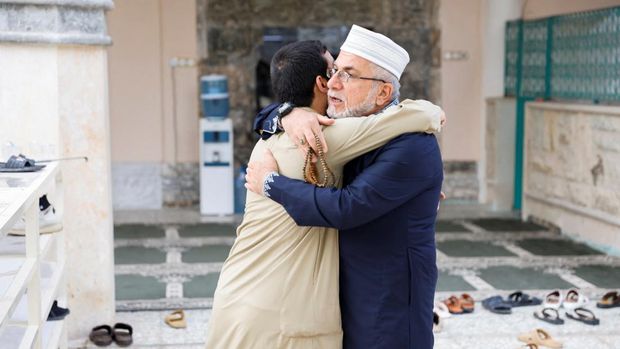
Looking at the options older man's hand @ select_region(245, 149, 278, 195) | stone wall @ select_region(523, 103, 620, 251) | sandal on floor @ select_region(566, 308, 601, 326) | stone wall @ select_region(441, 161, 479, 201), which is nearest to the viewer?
older man's hand @ select_region(245, 149, 278, 195)

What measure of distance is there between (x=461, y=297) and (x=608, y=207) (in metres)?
2.43

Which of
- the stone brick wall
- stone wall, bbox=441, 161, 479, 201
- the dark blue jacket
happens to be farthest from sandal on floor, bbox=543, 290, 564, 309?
the stone brick wall

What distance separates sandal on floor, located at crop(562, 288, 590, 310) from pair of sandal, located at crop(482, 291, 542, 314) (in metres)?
0.21

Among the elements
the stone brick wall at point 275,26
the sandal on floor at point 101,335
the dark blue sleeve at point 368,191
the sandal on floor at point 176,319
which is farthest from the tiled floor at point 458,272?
the dark blue sleeve at point 368,191

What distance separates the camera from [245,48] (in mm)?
9727

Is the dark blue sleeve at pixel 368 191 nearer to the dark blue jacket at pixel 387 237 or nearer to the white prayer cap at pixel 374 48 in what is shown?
the dark blue jacket at pixel 387 237

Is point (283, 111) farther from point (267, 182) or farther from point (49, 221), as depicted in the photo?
point (49, 221)

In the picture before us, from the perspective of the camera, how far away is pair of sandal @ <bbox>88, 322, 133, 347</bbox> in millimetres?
4707

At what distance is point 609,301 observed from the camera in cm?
565

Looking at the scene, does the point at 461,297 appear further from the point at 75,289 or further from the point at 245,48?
the point at 245,48

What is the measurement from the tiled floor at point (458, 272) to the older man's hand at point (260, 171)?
106 inches

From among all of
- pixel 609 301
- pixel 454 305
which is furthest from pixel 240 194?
pixel 609 301

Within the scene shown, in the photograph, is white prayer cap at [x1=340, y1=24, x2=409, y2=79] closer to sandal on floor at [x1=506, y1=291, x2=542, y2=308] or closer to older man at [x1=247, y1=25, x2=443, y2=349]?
older man at [x1=247, y1=25, x2=443, y2=349]

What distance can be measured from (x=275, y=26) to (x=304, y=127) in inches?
306
